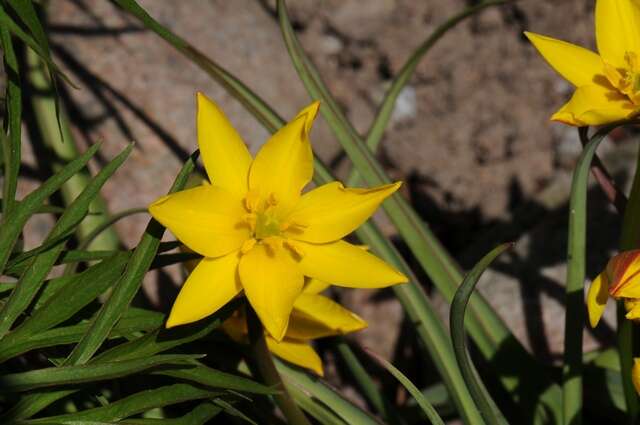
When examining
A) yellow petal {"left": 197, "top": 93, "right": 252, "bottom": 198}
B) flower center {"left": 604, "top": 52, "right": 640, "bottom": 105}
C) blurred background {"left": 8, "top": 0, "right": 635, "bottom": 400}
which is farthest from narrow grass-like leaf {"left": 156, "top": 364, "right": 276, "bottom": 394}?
blurred background {"left": 8, "top": 0, "right": 635, "bottom": 400}

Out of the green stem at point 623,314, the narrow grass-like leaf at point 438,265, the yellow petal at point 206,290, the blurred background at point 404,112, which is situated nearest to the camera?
the yellow petal at point 206,290

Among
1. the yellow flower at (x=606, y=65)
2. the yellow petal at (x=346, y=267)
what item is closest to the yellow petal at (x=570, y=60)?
the yellow flower at (x=606, y=65)

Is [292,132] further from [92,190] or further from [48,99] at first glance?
[48,99]

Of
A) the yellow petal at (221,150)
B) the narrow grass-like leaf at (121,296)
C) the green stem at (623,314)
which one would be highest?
the yellow petal at (221,150)

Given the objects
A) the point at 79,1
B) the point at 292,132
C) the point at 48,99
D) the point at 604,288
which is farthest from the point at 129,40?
the point at 604,288

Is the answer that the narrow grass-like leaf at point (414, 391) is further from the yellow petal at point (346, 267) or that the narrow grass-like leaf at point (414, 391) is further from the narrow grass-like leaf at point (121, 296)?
the narrow grass-like leaf at point (121, 296)

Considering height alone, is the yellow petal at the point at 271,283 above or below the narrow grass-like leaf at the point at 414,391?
above

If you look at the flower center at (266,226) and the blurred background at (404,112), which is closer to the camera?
the flower center at (266,226)
